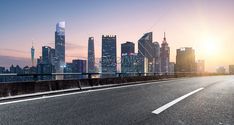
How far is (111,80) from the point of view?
19281 mm

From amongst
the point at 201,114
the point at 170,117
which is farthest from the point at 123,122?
the point at 201,114

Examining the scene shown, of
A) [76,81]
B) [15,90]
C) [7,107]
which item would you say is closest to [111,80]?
[76,81]

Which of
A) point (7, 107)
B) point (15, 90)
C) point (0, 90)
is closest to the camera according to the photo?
point (7, 107)

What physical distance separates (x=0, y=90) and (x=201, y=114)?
6.77 meters

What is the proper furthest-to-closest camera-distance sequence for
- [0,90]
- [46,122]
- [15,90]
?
[15,90] → [0,90] → [46,122]

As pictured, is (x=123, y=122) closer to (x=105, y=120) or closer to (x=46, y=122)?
(x=105, y=120)

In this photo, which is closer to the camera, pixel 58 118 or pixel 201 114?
pixel 58 118

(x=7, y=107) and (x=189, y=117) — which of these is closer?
(x=189, y=117)

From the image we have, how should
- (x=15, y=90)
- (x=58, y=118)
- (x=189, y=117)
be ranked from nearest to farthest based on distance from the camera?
(x=58, y=118), (x=189, y=117), (x=15, y=90)

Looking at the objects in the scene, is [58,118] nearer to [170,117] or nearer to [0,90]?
[170,117]

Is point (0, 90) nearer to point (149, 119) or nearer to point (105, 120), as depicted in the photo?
point (105, 120)

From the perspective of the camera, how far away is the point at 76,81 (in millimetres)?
14555

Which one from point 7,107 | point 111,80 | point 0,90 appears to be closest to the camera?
point 7,107

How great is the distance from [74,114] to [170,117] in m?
2.29
